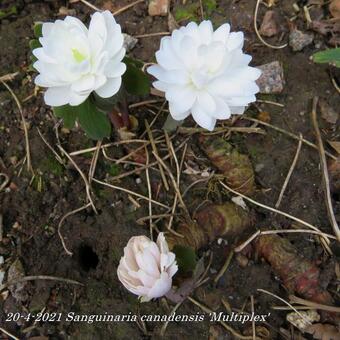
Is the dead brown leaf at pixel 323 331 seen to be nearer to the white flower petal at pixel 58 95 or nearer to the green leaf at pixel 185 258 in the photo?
the green leaf at pixel 185 258

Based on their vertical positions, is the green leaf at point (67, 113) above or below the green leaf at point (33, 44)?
below

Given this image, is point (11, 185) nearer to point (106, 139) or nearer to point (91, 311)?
point (106, 139)

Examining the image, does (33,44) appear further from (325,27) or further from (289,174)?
(325,27)

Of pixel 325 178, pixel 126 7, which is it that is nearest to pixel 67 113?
pixel 126 7

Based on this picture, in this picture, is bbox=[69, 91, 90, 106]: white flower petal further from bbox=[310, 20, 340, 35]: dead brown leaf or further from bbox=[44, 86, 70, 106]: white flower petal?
bbox=[310, 20, 340, 35]: dead brown leaf

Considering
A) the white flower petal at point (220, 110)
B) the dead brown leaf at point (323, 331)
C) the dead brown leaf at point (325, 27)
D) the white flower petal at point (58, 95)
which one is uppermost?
the white flower petal at point (58, 95)

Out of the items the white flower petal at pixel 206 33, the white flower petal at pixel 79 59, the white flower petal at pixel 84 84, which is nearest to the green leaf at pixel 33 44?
the white flower petal at pixel 79 59
